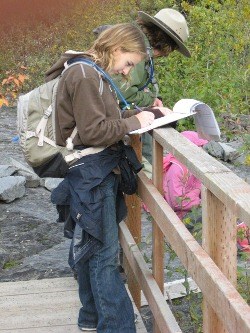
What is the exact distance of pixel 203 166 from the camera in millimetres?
2895

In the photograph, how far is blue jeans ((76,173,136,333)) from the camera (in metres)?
3.67

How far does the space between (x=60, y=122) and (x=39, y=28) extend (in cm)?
1104

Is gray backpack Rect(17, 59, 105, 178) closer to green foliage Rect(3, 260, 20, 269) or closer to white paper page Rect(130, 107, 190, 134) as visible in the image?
white paper page Rect(130, 107, 190, 134)

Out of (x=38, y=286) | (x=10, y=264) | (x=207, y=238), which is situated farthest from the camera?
(x=10, y=264)

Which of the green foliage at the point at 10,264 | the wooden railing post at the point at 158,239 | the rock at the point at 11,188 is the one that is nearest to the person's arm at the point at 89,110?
the wooden railing post at the point at 158,239

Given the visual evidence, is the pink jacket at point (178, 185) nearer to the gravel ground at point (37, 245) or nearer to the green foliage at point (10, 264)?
the gravel ground at point (37, 245)

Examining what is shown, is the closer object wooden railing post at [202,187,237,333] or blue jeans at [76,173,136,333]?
wooden railing post at [202,187,237,333]

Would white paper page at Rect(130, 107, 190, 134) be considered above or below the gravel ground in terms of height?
above

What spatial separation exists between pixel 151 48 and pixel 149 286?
1.56m

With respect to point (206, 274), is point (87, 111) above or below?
above

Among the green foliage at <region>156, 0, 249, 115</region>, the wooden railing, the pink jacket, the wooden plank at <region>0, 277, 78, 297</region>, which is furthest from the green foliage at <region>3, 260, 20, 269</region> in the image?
the green foliage at <region>156, 0, 249, 115</region>

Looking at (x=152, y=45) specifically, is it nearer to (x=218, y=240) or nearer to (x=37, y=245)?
(x=37, y=245)

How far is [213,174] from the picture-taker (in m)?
2.76

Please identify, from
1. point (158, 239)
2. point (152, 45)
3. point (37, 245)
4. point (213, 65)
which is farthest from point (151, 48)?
point (213, 65)
